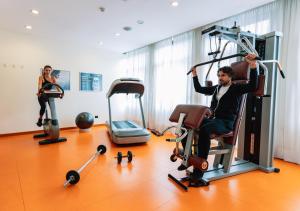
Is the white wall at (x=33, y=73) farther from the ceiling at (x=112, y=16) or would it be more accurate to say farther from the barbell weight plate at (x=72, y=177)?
the barbell weight plate at (x=72, y=177)

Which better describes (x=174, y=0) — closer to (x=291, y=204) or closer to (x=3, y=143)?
(x=291, y=204)

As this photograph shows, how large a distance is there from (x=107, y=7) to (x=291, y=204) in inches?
158

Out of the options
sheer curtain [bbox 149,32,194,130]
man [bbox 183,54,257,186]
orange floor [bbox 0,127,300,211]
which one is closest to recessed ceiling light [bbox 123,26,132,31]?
sheer curtain [bbox 149,32,194,130]

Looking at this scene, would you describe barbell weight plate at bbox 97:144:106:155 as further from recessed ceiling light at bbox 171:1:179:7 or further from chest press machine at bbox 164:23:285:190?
recessed ceiling light at bbox 171:1:179:7

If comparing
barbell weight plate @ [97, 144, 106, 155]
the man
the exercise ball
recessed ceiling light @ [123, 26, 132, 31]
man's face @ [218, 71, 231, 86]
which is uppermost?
recessed ceiling light @ [123, 26, 132, 31]

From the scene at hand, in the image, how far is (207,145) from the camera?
233cm

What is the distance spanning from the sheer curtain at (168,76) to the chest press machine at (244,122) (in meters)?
2.08

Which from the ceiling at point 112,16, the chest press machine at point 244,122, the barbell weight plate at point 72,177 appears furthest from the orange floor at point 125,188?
the ceiling at point 112,16

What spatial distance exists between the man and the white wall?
4.89 meters

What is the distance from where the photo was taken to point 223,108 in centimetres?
248

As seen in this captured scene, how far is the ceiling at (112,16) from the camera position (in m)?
3.35

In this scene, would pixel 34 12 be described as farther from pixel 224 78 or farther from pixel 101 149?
pixel 224 78

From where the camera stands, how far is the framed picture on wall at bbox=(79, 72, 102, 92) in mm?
6336

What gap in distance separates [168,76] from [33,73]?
3.95 meters
